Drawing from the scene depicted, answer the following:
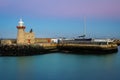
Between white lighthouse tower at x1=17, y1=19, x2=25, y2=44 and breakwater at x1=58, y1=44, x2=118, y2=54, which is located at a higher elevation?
white lighthouse tower at x1=17, y1=19, x2=25, y2=44

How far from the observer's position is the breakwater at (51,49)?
3063 centimetres

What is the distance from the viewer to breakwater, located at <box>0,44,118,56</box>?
100 feet

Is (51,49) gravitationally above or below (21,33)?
below

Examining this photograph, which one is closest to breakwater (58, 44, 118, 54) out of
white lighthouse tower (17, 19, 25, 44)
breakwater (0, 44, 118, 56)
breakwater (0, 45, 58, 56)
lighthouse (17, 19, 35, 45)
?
breakwater (0, 44, 118, 56)

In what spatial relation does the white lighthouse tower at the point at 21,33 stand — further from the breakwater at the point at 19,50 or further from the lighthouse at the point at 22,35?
the breakwater at the point at 19,50

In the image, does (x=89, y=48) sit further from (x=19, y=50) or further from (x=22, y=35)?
(x=19, y=50)

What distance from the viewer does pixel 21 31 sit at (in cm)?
3556

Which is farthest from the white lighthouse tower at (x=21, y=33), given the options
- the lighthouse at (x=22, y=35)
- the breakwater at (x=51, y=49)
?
the breakwater at (x=51, y=49)

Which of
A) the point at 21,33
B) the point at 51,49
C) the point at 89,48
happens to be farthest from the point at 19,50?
the point at 89,48

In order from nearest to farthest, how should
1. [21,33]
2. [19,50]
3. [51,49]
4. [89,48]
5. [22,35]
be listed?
[19,50]
[21,33]
[22,35]
[89,48]
[51,49]

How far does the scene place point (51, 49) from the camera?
38344mm

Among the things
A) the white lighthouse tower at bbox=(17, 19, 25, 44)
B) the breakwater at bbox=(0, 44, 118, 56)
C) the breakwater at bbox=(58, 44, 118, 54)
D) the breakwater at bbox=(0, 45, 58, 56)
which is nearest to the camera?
the breakwater at bbox=(0, 45, 58, 56)

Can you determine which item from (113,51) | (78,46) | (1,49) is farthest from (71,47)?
(1,49)

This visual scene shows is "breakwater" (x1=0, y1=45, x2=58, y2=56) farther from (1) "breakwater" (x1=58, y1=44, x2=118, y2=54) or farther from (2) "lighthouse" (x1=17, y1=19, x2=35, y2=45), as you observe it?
(1) "breakwater" (x1=58, y1=44, x2=118, y2=54)
